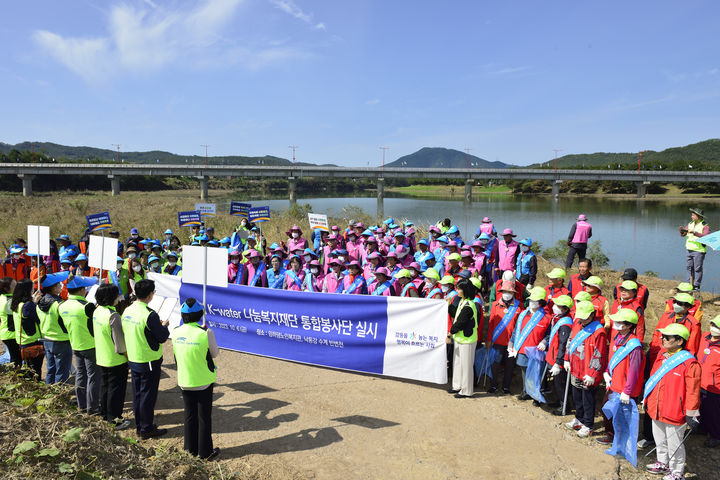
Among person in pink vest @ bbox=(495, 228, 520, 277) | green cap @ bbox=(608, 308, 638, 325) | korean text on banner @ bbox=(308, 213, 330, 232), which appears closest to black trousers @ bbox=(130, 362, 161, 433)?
green cap @ bbox=(608, 308, 638, 325)

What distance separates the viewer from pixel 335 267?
28.1 ft

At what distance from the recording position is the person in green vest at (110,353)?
5266 millimetres

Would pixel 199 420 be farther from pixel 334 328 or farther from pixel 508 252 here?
pixel 508 252

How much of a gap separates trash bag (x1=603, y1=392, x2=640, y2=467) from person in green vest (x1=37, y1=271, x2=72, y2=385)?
710 cm

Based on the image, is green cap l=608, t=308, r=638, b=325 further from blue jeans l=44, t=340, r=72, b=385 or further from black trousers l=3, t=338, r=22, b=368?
black trousers l=3, t=338, r=22, b=368

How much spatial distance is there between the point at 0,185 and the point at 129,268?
83.7 m

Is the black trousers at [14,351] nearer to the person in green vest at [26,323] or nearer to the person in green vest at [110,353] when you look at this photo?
the person in green vest at [26,323]

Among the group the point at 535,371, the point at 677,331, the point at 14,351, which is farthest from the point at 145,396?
the point at 677,331

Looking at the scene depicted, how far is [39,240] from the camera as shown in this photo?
30.2ft

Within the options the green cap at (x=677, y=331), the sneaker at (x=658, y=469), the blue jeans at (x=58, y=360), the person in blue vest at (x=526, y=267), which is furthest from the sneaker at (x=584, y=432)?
the blue jeans at (x=58, y=360)

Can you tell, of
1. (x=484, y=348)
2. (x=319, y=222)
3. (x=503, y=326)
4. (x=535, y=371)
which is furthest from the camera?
(x=319, y=222)

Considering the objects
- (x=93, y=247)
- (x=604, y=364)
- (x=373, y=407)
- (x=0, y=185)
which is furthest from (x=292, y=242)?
(x=0, y=185)

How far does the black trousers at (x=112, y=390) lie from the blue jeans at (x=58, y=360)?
85 cm

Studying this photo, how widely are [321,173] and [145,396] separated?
6705 cm
